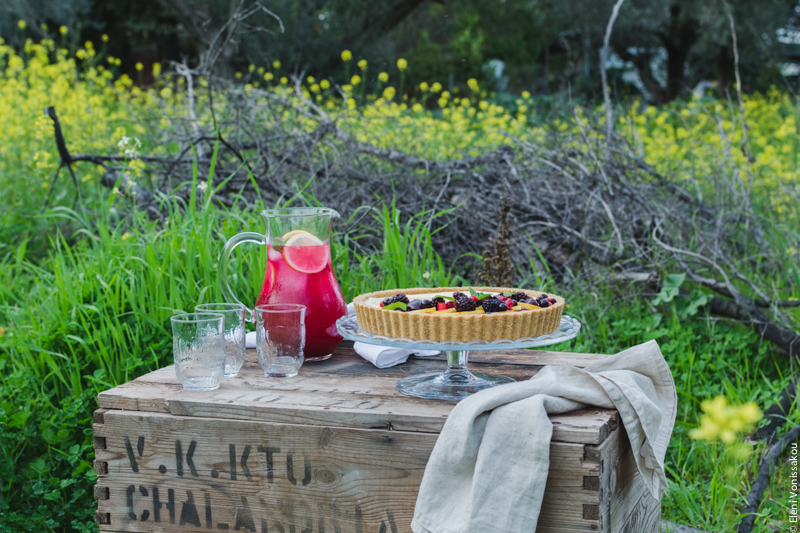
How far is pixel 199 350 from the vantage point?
1.72 meters

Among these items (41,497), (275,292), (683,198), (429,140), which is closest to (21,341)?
(41,497)

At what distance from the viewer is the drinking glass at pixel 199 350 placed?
1696mm

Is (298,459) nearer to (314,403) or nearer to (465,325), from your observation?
(314,403)

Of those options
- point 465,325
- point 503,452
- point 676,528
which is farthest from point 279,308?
point 676,528

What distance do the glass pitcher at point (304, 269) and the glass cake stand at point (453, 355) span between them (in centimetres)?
10

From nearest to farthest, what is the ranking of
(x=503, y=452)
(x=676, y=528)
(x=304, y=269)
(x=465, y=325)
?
(x=503, y=452) → (x=465, y=325) → (x=304, y=269) → (x=676, y=528)

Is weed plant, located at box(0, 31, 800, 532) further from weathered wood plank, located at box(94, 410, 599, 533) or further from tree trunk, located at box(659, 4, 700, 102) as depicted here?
tree trunk, located at box(659, 4, 700, 102)

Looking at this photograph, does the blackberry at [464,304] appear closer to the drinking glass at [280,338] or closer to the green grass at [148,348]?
the drinking glass at [280,338]

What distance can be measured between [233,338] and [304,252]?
0.94 ft

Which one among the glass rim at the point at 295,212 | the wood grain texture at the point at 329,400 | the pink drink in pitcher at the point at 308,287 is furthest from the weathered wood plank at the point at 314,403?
the glass rim at the point at 295,212

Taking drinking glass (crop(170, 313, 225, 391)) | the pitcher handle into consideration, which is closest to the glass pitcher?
the pitcher handle

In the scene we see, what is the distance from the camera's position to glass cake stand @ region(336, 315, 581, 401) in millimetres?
1598

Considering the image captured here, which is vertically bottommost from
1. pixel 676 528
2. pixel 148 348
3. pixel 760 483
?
pixel 676 528

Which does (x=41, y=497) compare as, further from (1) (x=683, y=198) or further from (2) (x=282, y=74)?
(2) (x=282, y=74)
